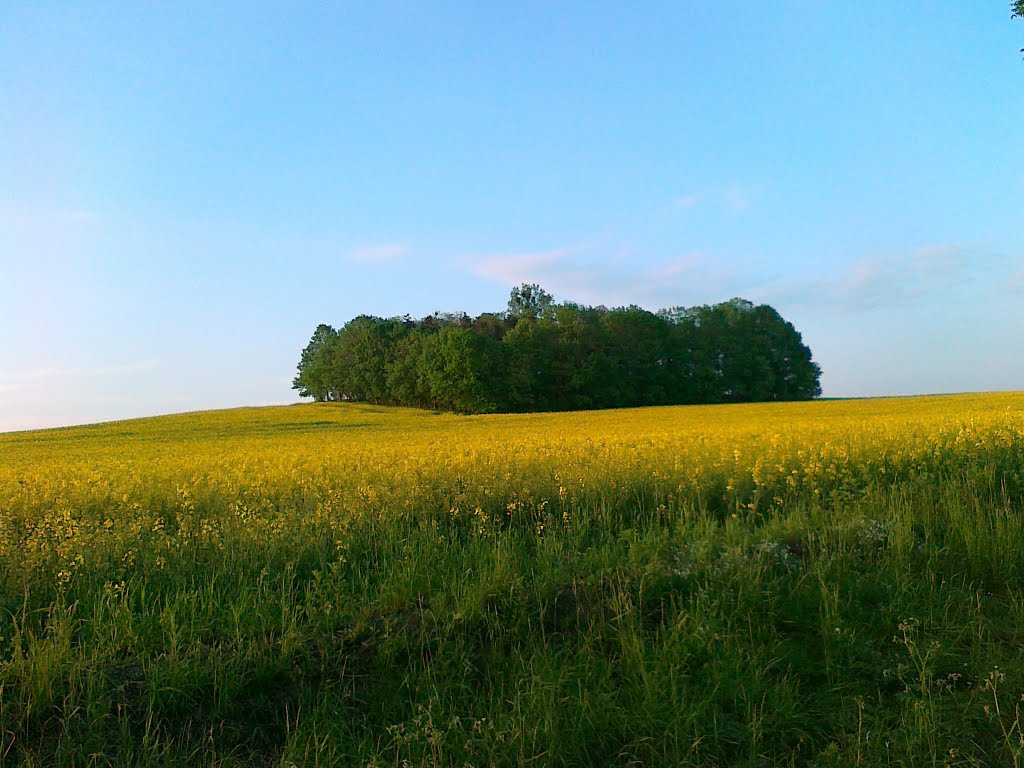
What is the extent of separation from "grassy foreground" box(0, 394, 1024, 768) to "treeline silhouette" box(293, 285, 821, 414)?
183 ft

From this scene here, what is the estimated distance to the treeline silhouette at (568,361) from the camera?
65062 mm

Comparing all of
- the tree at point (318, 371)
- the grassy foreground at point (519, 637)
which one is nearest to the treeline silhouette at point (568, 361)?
the tree at point (318, 371)

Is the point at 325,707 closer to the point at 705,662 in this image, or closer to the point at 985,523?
the point at 705,662

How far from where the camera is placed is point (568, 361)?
69438 millimetres

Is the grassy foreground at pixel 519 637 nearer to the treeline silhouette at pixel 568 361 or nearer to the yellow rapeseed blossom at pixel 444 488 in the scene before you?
the yellow rapeseed blossom at pixel 444 488

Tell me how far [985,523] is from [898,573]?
194 cm

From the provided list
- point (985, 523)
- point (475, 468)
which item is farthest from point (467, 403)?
point (985, 523)

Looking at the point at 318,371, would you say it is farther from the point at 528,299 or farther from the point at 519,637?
the point at 519,637

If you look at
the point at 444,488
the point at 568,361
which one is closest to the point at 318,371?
the point at 568,361

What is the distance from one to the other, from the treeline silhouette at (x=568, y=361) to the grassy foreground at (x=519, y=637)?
55696 millimetres

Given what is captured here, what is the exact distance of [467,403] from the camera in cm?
6419

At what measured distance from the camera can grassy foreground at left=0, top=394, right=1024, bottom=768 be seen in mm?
4020

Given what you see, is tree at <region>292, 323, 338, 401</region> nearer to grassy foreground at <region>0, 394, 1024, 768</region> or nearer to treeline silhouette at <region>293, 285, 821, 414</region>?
treeline silhouette at <region>293, 285, 821, 414</region>

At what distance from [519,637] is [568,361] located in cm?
6476
